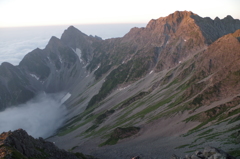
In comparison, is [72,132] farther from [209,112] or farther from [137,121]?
[209,112]

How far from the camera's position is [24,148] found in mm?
54062

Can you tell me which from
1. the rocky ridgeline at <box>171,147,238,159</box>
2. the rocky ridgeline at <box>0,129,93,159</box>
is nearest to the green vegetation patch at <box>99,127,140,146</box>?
the rocky ridgeline at <box>0,129,93,159</box>

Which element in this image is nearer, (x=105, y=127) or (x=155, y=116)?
(x=155, y=116)

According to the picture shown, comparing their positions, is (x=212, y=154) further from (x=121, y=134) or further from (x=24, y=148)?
(x=121, y=134)

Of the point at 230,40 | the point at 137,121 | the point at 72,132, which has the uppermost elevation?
the point at 230,40

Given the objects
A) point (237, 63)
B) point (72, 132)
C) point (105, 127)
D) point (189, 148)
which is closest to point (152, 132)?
point (189, 148)

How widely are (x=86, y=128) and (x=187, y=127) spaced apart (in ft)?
307

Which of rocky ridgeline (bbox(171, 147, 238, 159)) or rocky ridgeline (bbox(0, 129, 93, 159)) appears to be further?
rocky ridgeline (bbox(0, 129, 93, 159))

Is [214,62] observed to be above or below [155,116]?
above

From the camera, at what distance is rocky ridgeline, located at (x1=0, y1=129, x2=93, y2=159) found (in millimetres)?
46562

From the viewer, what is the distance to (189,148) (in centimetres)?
6850

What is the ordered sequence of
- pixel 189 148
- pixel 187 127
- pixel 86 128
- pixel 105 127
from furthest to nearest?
pixel 86 128 → pixel 105 127 → pixel 187 127 → pixel 189 148

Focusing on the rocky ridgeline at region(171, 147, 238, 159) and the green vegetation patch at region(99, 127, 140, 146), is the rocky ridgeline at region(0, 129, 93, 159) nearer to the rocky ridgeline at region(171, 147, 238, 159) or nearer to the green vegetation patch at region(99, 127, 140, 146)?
the rocky ridgeline at region(171, 147, 238, 159)

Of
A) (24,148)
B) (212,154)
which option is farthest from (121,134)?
(212,154)
